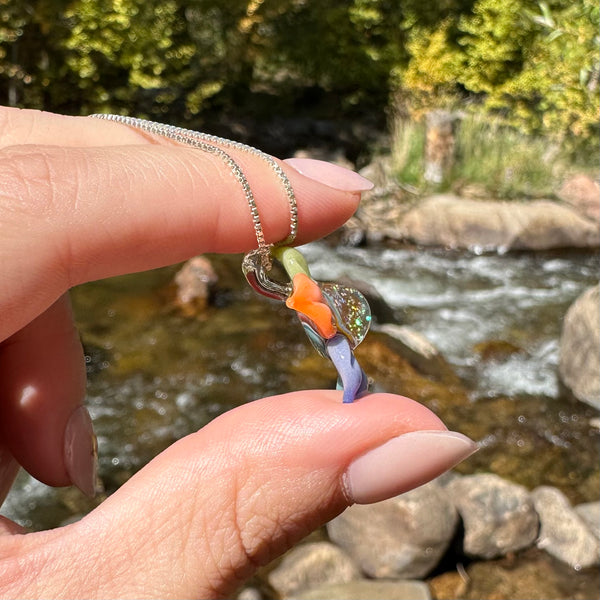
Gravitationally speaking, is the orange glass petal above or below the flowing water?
above

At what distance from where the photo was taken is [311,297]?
1565 millimetres

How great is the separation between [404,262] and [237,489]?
22.8 ft

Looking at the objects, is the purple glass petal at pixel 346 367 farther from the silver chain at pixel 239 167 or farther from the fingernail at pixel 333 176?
the fingernail at pixel 333 176

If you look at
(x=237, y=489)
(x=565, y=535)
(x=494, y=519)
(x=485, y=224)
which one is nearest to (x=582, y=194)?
(x=485, y=224)

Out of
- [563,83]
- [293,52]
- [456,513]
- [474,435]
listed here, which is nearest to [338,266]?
[474,435]

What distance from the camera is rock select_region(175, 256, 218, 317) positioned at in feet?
21.6

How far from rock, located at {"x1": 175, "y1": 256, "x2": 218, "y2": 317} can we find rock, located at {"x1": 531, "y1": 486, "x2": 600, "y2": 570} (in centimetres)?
377

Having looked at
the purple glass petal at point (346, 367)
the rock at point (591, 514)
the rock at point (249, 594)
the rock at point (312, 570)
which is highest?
the purple glass petal at point (346, 367)

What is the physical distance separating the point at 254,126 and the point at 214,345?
7.34 meters

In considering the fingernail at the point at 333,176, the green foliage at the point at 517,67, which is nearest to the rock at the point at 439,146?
the green foliage at the point at 517,67

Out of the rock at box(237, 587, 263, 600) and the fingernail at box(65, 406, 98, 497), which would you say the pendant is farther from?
the rock at box(237, 587, 263, 600)

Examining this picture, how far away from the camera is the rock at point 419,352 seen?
18.6 feet

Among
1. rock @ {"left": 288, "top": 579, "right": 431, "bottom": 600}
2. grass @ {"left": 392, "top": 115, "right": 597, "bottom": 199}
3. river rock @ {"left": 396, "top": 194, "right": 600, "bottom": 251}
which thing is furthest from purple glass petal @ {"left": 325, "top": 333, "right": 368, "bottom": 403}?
grass @ {"left": 392, "top": 115, "right": 597, "bottom": 199}

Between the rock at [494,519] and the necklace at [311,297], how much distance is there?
2.67 metres
